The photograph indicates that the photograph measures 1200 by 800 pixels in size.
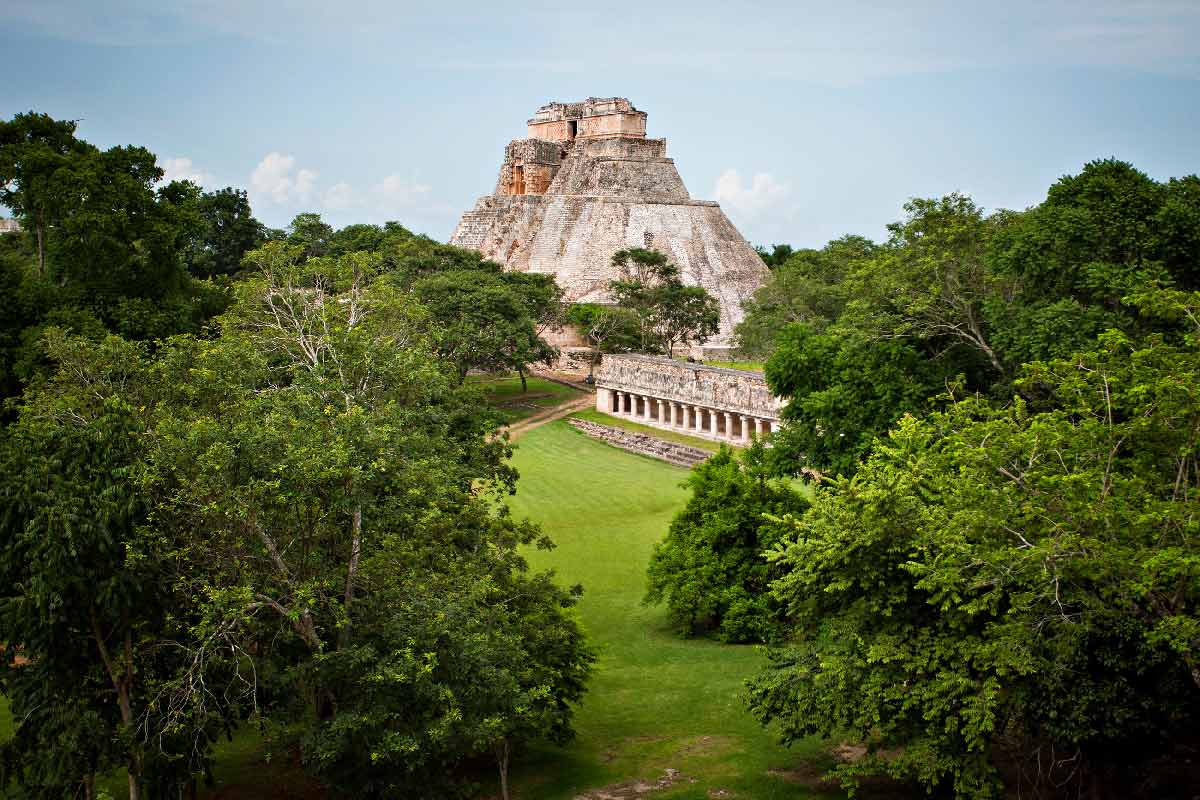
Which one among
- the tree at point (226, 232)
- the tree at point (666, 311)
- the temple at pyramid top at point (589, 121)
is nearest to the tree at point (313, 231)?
the tree at point (226, 232)

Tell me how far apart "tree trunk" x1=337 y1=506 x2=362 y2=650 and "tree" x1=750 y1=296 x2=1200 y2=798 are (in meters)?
5.32

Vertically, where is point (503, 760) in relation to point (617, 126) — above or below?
below

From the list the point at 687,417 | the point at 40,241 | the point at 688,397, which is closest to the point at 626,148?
the point at 687,417

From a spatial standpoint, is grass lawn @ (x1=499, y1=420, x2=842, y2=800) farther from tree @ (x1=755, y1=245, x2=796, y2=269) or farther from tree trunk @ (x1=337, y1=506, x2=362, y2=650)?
tree @ (x1=755, y1=245, x2=796, y2=269)

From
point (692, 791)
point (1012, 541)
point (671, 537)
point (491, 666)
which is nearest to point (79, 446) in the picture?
point (491, 666)

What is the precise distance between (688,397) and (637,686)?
26701 millimetres

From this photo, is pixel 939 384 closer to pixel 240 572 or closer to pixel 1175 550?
pixel 1175 550

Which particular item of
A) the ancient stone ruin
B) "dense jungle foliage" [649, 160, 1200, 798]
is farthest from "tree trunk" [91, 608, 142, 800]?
the ancient stone ruin

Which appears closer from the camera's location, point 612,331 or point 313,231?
point 612,331

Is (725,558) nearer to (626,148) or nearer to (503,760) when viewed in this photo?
(503,760)

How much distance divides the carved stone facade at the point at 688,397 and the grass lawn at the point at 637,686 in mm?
6891

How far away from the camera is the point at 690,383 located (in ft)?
155

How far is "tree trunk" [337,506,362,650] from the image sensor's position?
527 inches

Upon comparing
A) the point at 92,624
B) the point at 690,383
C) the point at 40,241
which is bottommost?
the point at 92,624
